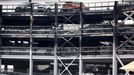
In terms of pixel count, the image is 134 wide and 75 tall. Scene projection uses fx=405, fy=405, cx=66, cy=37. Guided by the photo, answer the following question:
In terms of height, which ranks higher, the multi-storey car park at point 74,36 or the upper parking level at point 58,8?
the upper parking level at point 58,8

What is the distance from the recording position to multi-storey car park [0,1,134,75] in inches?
2058

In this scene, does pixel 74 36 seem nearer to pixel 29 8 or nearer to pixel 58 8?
pixel 58 8

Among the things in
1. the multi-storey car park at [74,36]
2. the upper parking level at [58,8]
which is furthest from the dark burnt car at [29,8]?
the multi-storey car park at [74,36]

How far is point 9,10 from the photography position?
205 ft

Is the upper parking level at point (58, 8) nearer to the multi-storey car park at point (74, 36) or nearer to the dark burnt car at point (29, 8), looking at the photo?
the dark burnt car at point (29, 8)

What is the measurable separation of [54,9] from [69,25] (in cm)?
446

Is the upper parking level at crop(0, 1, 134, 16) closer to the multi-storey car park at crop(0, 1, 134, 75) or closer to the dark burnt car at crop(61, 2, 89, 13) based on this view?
the dark burnt car at crop(61, 2, 89, 13)

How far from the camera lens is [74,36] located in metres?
55.3

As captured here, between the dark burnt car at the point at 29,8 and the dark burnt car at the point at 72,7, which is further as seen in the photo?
the dark burnt car at the point at 29,8

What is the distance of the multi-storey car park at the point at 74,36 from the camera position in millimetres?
52281

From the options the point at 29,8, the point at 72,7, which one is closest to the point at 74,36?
the point at 72,7

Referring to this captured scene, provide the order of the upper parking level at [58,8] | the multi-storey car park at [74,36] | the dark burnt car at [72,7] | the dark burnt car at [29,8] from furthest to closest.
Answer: the dark burnt car at [29,8] → the dark burnt car at [72,7] → the upper parking level at [58,8] → the multi-storey car park at [74,36]

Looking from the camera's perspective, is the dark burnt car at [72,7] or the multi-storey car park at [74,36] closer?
the multi-storey car park at [74,36]

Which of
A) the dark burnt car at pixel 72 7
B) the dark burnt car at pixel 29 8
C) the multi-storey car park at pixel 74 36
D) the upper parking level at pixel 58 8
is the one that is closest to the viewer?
the multi-storey car park at pixel 74 36
